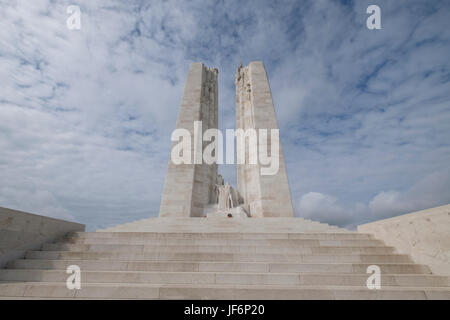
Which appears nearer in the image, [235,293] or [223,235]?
[235,293]

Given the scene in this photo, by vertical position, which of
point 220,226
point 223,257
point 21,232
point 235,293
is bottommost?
point 235,293

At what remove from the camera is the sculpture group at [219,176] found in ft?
39.7

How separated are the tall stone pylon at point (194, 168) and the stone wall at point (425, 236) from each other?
31.8 ft

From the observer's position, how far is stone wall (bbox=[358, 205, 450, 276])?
13.4 ft

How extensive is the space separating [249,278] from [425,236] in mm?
4233

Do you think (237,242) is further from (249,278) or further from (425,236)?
(425,236)

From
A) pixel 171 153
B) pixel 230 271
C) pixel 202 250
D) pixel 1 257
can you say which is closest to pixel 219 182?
pixel 171 153

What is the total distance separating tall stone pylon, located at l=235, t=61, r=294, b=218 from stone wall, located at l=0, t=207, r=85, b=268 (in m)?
9.72

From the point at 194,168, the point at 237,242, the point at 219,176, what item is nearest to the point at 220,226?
the point at 237,242

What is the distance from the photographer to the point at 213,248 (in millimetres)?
5344

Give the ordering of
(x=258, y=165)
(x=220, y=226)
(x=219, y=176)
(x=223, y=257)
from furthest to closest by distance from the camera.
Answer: (x=219, y=176) < (x=258, y=165) < (x=220, y=226) < (x=223, y=257)

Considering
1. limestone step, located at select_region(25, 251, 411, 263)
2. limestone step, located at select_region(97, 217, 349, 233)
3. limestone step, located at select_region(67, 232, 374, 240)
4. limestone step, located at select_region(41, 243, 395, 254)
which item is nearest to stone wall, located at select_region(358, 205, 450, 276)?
limestone step, located at select_region(25, 251, 411, 263)

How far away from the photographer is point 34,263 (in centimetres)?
451

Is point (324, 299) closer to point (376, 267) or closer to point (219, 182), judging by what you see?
point (376, 267)
